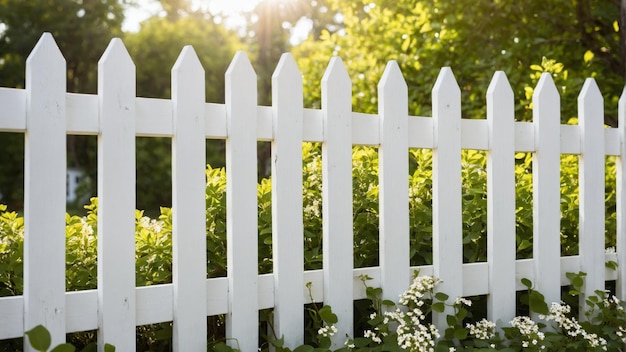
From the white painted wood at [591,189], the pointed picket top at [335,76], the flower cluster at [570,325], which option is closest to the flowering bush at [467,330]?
the flower cluster at [570,325]

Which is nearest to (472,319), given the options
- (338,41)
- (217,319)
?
(217,319)

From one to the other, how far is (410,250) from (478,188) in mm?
471

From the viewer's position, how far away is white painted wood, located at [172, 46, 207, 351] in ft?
6.91

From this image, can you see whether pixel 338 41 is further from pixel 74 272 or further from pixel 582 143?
pixel 74 272

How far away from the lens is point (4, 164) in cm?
1719

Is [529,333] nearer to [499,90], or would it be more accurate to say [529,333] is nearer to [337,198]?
[337,198]

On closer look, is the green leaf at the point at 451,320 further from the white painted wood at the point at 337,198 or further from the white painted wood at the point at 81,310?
the white painted wood at the point at 81,310

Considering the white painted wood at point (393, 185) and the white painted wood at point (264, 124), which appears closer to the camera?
the white painted wood at point (264, 124)

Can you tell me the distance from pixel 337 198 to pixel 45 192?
104 cm

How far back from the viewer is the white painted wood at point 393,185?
2.52m

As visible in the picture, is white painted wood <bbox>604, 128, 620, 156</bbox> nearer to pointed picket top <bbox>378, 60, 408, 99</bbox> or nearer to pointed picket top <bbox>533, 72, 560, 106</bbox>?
pointed picket top <bbox>533, 72, 560, 106</bbox>

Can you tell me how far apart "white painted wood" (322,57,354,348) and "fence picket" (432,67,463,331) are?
1.38 feet

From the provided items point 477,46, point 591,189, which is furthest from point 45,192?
point 477,46

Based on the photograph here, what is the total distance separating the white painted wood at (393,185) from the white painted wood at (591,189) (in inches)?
41.7
